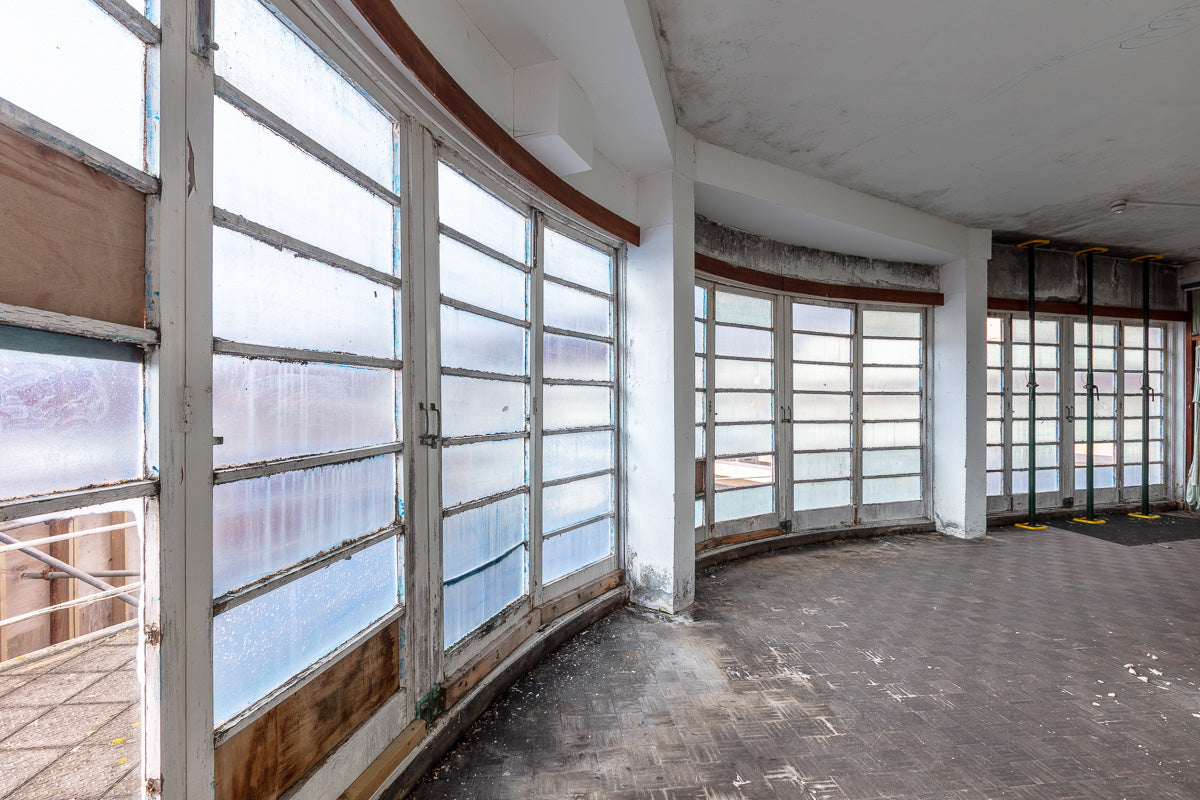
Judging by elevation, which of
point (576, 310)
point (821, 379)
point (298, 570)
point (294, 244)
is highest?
point (576, 310)

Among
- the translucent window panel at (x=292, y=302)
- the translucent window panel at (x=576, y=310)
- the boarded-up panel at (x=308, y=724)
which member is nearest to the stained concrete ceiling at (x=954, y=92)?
the translucent window panel at (x=576, y=310)

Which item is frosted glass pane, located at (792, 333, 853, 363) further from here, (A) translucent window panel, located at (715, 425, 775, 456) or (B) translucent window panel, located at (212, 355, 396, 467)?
(B) translucent window panel, located at (212, 355, 396, 467)

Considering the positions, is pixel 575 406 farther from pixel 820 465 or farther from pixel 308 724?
pixel 820 465

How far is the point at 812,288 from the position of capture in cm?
570

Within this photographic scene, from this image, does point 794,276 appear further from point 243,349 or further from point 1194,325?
point 1194,325

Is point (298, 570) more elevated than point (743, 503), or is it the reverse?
point (298, 570)

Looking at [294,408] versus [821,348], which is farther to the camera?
[821,348]

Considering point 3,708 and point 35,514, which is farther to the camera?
point 3,708

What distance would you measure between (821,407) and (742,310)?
1419mm

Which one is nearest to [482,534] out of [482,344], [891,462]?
[482,344]

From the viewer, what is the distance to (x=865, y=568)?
4.95 m

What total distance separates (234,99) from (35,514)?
1.08 m

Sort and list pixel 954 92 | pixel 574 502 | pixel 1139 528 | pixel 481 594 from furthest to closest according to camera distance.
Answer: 1. pixel 1139 528
2. pixel 574 502
3. pixel 954 92
4. pixel 481 594

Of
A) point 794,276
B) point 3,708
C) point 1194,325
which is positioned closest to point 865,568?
point 794,276
